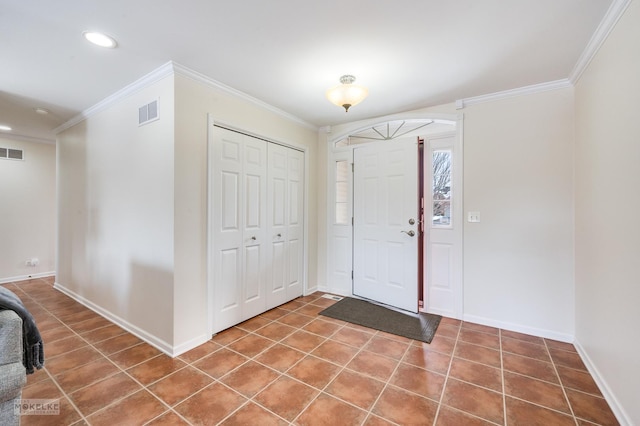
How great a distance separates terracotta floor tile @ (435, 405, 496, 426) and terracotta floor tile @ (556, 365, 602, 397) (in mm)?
865

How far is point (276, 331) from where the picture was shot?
279cm

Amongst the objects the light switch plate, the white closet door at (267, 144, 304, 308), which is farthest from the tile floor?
the light switch plate

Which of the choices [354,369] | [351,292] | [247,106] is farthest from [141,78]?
[351,292]

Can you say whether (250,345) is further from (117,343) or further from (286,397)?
(117,343)

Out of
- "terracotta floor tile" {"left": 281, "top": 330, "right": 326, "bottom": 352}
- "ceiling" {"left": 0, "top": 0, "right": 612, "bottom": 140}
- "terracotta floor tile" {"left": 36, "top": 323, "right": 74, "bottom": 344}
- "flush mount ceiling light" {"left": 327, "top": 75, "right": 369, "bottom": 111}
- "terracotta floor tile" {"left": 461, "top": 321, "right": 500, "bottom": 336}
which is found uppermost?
"ceiling" {"left": 0, "top": 0, "right": 612, "bottom": 140}

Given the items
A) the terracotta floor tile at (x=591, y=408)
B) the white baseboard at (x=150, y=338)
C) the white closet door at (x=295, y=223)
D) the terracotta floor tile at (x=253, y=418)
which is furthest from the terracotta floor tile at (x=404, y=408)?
the white closet door at (x=295, y=223)

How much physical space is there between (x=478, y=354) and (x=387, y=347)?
0.76 metres

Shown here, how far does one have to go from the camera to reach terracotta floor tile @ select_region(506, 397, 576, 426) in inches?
62.8

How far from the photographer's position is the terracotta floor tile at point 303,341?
2463mm

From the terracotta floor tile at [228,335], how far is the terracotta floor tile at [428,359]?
1555 millimetres

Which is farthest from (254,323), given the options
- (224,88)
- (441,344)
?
(224,88)

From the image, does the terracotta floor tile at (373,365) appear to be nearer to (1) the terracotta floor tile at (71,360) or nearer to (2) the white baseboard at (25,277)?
(1) the terracotta floor tile at (71,360)

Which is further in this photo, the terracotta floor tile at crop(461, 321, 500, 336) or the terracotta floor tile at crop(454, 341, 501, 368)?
the terracotta floor tile at crop(461, 321, 500, 336)

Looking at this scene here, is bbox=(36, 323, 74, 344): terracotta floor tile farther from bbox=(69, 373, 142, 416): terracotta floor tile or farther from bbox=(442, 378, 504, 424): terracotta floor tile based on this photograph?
bbox=(442, 378, 504, 424): terracotta floor tile
